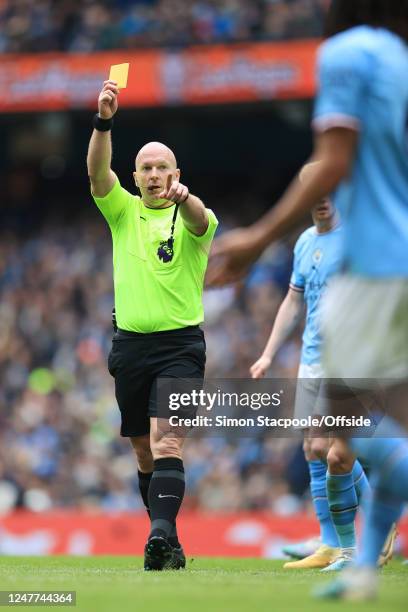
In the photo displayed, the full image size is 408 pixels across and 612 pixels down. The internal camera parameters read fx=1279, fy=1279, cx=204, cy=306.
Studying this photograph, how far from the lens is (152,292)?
23.4ft

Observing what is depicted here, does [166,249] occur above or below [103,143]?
below

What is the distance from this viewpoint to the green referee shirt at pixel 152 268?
7133mm

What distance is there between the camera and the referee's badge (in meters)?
→ 8.11

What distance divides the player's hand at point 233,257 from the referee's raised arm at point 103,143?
286 centimetres

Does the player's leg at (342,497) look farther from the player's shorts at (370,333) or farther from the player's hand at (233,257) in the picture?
the player's hand at (233,257)

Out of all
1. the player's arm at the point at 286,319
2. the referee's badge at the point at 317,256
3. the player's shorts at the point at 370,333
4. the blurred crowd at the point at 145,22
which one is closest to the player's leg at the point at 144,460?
the player's arm at the point at 286,319

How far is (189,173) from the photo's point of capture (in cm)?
2344

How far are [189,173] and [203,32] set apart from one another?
4589 mm

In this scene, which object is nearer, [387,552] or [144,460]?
[144,460]

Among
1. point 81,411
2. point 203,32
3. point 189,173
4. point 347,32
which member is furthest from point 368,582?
point 189,173

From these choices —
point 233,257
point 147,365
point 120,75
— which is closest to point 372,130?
point 233,257

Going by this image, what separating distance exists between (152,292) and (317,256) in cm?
144

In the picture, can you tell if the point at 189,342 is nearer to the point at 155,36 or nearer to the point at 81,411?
the point at 81,411

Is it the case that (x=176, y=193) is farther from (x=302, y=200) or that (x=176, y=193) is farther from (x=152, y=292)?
(x=302, y=200)
